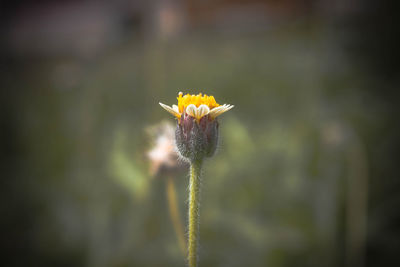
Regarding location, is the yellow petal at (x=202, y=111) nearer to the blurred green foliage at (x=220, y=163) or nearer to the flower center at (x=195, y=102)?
the flower center at (x=195, y=102)

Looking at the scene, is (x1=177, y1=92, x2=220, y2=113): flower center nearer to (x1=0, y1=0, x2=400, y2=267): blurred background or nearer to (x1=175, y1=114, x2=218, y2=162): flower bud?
(x1=175, y1=114, x2=218, y2=162): flower bud

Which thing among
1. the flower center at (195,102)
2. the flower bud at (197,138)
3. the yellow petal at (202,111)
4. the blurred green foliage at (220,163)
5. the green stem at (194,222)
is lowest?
the green stem at (194,222)

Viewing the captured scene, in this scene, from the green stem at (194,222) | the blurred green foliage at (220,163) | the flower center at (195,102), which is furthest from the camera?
the blurred green foliage at (220,163)

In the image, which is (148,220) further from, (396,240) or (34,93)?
(34,93)

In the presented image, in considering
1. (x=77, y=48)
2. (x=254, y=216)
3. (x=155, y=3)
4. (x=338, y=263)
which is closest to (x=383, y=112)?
(x=338, y=263)

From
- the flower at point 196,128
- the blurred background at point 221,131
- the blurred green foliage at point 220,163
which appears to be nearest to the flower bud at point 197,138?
the flower at point 196,128

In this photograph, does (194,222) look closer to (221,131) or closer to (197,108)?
(197,108)

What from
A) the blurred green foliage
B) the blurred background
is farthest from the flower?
the blurred background

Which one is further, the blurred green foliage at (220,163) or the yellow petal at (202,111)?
the blurred green foliage at (220,163)
